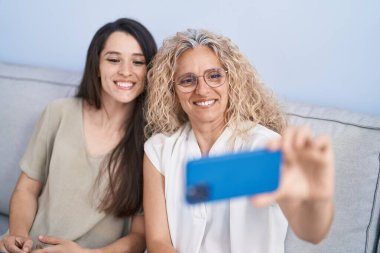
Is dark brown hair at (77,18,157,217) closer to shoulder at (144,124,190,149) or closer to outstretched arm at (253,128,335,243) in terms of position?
shoulder at (144,124,190,149)

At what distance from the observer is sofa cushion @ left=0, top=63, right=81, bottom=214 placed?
187cm

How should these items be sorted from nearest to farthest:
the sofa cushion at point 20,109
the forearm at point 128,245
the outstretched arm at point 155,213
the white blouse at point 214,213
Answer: the white blouse at point 214,213
the outstretched arm at point 155,213
the forearm at point 128,245
the sofa cushion at point 20,109

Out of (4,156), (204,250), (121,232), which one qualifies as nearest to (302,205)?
(204,250)

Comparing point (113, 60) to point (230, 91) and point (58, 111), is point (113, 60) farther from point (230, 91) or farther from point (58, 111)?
point (230, 91)

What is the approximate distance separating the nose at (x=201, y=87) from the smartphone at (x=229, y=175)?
0.58 metres

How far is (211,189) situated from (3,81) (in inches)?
60.8

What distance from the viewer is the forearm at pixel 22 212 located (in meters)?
1.53

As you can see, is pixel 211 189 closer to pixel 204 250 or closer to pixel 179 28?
pixel 204 250

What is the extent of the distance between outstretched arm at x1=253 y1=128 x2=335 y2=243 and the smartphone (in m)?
0.03

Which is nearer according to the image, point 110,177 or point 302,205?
point 302,205

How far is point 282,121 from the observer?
1.41 m

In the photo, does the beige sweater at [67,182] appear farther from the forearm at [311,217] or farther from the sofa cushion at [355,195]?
the forearm at [311,217]

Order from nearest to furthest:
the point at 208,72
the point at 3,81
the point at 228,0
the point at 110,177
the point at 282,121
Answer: the point at 208,72
the point at 282,121
the point at 110,177
the point at 228,0
the point at 3,81

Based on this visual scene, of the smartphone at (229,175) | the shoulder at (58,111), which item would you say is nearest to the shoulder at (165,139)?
the shoulder at (58,111)
